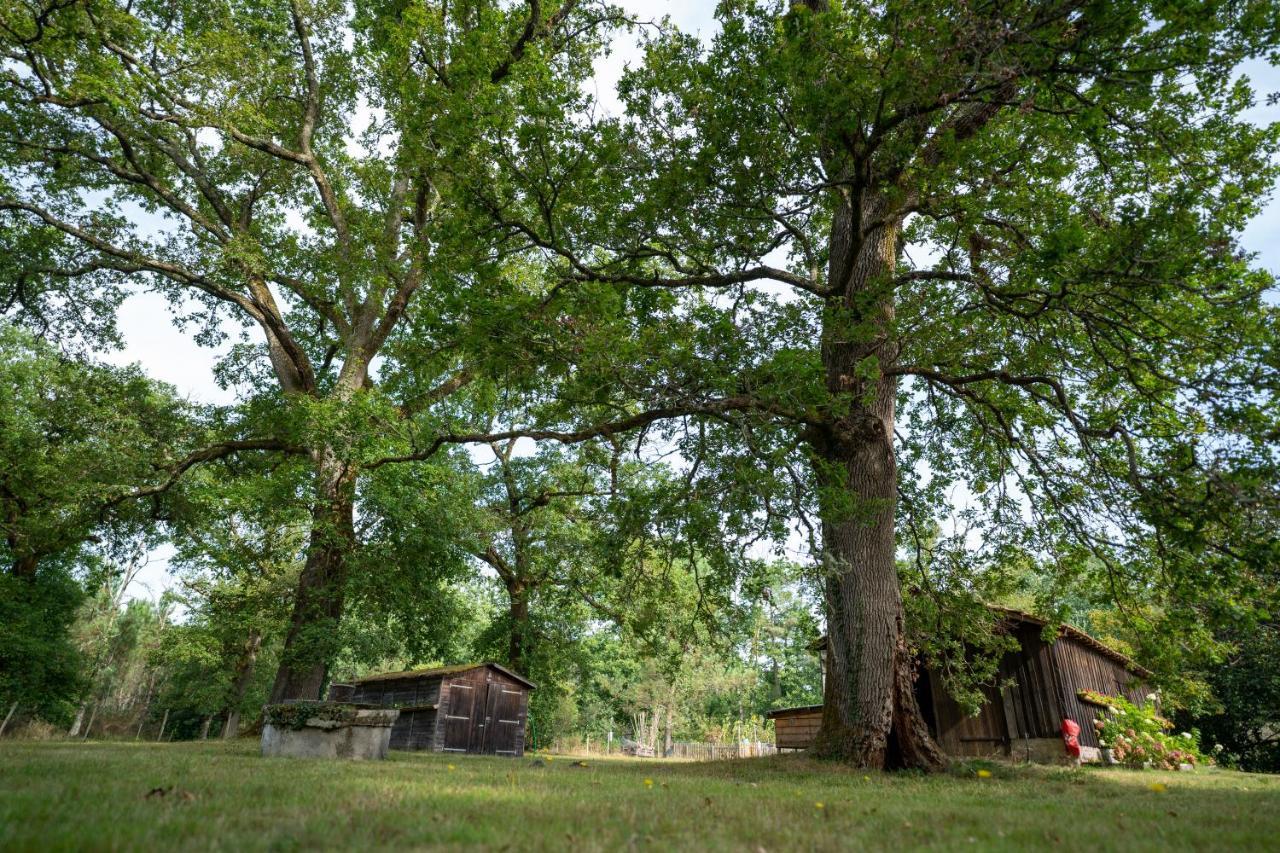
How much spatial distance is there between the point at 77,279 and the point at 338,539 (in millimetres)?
10375

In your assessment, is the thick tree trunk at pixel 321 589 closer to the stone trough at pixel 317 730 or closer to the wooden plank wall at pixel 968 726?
the stone trough at pixel 317 730

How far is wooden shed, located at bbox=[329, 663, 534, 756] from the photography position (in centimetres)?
2430

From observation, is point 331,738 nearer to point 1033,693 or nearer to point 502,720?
point 502,720

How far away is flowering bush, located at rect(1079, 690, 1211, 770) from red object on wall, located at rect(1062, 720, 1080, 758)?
1.23m

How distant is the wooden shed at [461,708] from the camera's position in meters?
24.3

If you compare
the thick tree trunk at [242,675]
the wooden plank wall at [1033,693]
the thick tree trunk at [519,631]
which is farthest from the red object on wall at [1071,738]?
the thick tree trunk at [242,675]

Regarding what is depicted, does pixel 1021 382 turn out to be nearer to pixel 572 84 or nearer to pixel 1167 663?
pixel 1167 663

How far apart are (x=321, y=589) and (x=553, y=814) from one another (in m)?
14.5

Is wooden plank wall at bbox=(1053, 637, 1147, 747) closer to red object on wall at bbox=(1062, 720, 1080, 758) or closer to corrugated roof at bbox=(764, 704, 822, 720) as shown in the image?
red object on wall at bbox=(1062, 720, 1080, 758)

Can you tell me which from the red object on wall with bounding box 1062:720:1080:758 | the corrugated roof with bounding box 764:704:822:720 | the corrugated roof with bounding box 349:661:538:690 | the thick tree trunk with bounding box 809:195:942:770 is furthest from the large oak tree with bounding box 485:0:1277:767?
the corrugated roof with bounding box 349:661:538:690

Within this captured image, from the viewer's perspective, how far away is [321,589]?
16312 millimetres

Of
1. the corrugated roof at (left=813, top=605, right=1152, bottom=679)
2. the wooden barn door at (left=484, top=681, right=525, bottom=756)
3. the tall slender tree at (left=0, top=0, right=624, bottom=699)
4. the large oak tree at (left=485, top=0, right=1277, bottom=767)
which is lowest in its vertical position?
the wooden barn door at (left=484, top=681, right=525, bottom=756)

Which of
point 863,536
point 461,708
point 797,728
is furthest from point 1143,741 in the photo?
point 461,708

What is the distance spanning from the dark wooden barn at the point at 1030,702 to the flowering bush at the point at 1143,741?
28.2 inches
